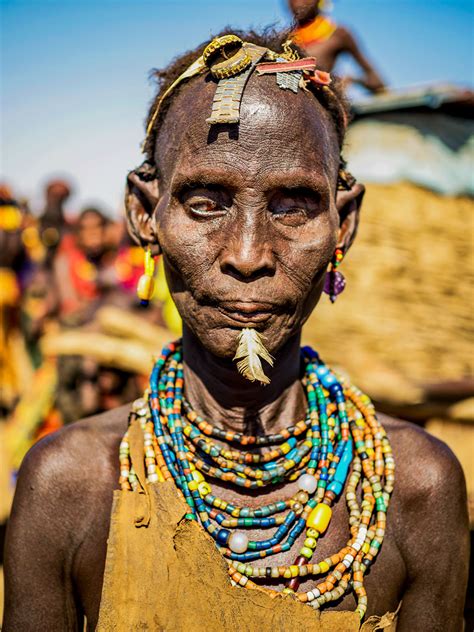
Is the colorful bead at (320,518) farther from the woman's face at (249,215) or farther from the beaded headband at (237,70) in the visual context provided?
the beaded headband at (237,70)

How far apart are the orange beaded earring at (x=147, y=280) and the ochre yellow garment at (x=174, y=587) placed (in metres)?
0.59

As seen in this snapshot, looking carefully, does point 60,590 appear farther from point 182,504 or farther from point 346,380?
point 346,380

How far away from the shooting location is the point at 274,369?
2164 mm

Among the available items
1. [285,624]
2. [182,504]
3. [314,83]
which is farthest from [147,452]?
[314,83]

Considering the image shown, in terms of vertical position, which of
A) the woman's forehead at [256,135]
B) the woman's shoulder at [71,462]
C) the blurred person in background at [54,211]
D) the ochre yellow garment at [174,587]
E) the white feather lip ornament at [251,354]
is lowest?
the blurred person in background at [54,211]

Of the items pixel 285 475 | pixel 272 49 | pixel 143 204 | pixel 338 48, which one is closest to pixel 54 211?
pixel 338 48

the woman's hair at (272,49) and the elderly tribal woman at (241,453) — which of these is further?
the woman's hair at (272,49)

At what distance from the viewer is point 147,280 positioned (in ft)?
7.34

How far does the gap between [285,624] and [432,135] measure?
3577 millimetres

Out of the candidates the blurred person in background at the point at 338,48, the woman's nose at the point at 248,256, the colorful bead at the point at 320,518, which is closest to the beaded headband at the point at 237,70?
the woman's nose at the point at 248,256

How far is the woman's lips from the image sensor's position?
6.21 ft

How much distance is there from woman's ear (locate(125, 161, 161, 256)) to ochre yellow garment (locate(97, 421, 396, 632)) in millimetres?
736

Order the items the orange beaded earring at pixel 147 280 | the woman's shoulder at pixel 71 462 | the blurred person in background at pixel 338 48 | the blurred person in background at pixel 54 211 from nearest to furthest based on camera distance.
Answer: the woman's shoulder at pixel 71 462
the orange beaded earring at pixel 147 280
the blurred person in background at pixel 338 48
the blurred person in background at pixel 54 211

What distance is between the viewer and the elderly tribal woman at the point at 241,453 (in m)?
1.92
